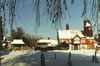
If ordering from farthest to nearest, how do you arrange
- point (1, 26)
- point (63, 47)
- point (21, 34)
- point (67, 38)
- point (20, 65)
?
point (21, 34), point (67, 38), point (63, 47), point (20, 65), point (1, 26)

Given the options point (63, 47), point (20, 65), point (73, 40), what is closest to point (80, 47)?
point (73, 40)

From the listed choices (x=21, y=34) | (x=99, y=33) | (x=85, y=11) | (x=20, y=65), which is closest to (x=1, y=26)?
(x=85, y=11)

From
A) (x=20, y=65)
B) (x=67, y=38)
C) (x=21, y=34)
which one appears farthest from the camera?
(x=21, y=34)

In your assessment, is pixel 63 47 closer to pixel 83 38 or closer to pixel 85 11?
pixel 83 38

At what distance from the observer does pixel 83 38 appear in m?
59.7

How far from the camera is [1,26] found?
2.16 metres

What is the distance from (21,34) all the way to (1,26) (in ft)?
206

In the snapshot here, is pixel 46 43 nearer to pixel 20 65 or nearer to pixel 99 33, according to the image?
pixel 20 65

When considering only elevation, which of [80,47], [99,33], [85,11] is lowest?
[80,47]

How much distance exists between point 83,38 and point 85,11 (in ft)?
192

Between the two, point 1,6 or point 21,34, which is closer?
point 1,6

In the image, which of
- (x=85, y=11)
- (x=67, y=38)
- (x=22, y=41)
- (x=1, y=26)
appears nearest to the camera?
(x=85, y=11)

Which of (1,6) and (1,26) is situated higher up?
(1,6)

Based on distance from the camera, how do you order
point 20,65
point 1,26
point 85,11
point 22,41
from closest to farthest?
point 85,11 < point 1,26 < point 20,65 < point 22,41
